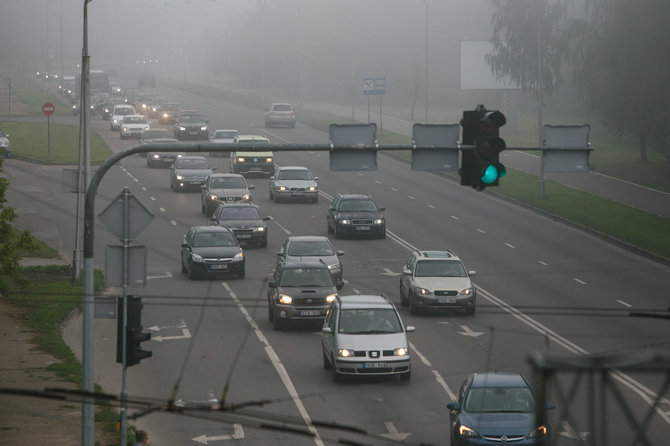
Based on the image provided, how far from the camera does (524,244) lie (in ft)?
135

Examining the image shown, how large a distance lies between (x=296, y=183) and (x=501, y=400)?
110ft

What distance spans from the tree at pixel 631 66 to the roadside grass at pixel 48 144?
3005 centimetres

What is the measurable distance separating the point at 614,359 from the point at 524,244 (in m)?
35.0

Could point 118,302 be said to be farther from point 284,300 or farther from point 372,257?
point 372,257

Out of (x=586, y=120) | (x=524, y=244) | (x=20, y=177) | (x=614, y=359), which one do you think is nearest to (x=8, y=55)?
(x=586, y=120)

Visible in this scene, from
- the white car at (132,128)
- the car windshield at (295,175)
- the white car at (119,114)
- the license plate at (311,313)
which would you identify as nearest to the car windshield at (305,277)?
the license plate at (311,313)

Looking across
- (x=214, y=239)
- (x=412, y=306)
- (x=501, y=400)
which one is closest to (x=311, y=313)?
(x=412, y=306)

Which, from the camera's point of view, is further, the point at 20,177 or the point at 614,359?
the point at 20,177

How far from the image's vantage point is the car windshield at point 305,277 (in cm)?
2792

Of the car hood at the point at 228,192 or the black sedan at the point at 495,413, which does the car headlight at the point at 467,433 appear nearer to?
the black sedan at the point at 495,413

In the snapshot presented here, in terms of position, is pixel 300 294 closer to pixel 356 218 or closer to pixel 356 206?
pixel 356 218

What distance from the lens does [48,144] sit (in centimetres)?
6538

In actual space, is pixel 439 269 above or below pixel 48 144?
below

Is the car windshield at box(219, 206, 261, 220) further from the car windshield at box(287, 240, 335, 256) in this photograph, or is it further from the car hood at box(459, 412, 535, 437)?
the car hood at box(459, 412, 535, 437)
